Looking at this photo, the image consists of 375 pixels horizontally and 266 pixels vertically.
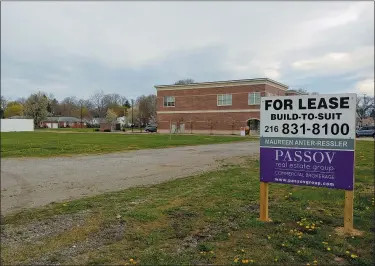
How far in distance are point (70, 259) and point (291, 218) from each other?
11.5 feet

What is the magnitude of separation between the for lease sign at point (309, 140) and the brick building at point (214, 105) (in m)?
44.9

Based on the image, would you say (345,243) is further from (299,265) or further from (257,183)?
(257,183)

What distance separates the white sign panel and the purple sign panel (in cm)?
27

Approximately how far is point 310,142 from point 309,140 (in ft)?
0.12

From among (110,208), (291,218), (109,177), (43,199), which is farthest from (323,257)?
(109,177)

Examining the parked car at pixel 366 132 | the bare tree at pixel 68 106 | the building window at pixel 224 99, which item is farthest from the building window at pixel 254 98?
the bare tree at pixel 68 106

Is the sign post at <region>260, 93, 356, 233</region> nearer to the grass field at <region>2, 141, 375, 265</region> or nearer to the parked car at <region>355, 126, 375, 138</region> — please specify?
the grass field at <region>2, 141, 375, 265</region>

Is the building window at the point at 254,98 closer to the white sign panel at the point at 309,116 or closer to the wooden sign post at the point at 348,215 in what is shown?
the white sign panel at the point at 309,116

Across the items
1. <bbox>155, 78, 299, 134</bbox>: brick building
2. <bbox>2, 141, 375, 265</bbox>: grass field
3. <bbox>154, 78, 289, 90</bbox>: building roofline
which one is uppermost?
<bbox>154, 78, 289, 90</bbox>: building roofline

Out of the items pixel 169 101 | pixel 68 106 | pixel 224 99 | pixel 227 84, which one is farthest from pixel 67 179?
pixel 68 106

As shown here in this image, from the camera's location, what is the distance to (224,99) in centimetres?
5450

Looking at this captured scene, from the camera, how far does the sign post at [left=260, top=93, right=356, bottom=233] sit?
4.90 m

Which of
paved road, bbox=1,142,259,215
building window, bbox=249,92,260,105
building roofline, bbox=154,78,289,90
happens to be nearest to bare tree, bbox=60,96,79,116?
building roofline, bbox=154,78,289,90

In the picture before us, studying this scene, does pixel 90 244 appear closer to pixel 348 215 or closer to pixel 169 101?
pixel 348 215
